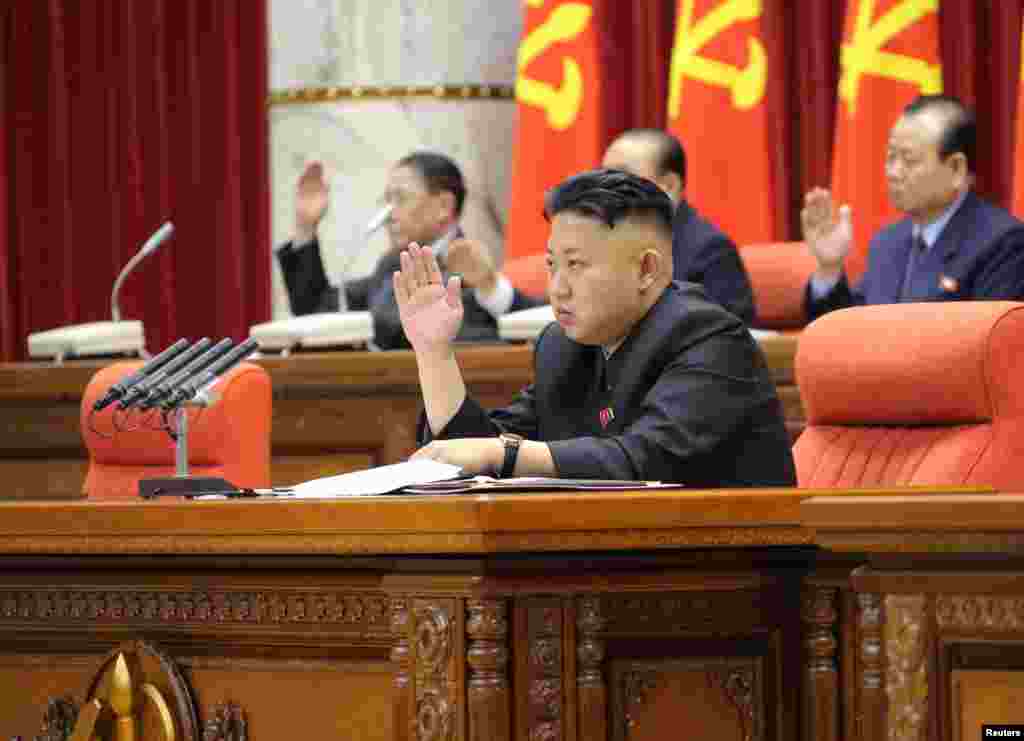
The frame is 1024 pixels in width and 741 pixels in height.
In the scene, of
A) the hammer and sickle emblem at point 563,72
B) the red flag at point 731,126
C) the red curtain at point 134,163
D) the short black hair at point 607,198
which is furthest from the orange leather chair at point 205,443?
the red curtain at point 134,163

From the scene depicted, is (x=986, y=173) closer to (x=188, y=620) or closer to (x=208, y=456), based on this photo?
(x=208, y=456)

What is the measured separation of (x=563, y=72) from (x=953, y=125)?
5.57ft

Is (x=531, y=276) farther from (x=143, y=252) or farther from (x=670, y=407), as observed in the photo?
(x=670, y=407)

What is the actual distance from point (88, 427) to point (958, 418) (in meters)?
1.47

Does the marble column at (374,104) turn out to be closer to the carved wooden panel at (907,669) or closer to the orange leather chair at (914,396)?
the orange leather chair at (914,396)

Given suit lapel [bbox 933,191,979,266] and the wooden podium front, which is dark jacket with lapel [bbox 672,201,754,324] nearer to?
suit lapel [bbox 933,191,979,266]

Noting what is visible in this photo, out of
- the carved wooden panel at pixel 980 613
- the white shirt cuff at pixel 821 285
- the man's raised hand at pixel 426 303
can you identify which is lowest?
the carved wooden panel at pixel 980 613

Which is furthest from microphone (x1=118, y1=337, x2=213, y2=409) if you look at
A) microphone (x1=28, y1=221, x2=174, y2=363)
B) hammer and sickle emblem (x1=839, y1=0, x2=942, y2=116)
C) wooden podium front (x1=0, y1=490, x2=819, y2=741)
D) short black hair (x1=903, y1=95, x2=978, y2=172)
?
hammer and sickle emblem (x1=839, y1=0, x2=942, y2=116)

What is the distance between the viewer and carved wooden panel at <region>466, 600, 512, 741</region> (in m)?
2.14

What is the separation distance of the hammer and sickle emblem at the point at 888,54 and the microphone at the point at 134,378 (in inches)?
113

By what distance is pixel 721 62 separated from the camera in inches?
236

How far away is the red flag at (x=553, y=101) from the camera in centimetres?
630

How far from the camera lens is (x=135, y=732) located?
2494 mm

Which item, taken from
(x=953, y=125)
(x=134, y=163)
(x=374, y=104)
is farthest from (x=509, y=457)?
(x=134, y=163)
